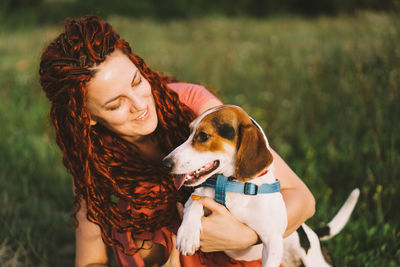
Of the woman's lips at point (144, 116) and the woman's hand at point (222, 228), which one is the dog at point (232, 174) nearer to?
the woman's hand at point (222, 228)

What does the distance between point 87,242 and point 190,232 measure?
3.15 feet

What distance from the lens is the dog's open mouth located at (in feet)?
6.27

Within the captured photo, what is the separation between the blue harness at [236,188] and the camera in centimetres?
191

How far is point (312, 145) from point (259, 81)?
213cm

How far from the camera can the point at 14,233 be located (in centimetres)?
324

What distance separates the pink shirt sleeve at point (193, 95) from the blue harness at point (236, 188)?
603 mm

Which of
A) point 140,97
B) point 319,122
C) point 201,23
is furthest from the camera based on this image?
point 201,23

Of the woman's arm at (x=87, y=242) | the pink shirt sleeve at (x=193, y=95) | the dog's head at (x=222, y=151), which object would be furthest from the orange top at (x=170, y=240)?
the dog's head at (x=222, y=151)

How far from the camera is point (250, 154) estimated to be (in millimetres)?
1881

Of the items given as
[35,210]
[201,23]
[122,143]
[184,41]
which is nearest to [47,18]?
[201,23]

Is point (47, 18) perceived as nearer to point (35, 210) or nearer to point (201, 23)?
point (201, 23)

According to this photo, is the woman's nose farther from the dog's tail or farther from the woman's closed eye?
the dog's tail

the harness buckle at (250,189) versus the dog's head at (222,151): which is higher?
the dog's head at (222,151)

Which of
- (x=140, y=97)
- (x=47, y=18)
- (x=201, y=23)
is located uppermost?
(x=140, y=97)
